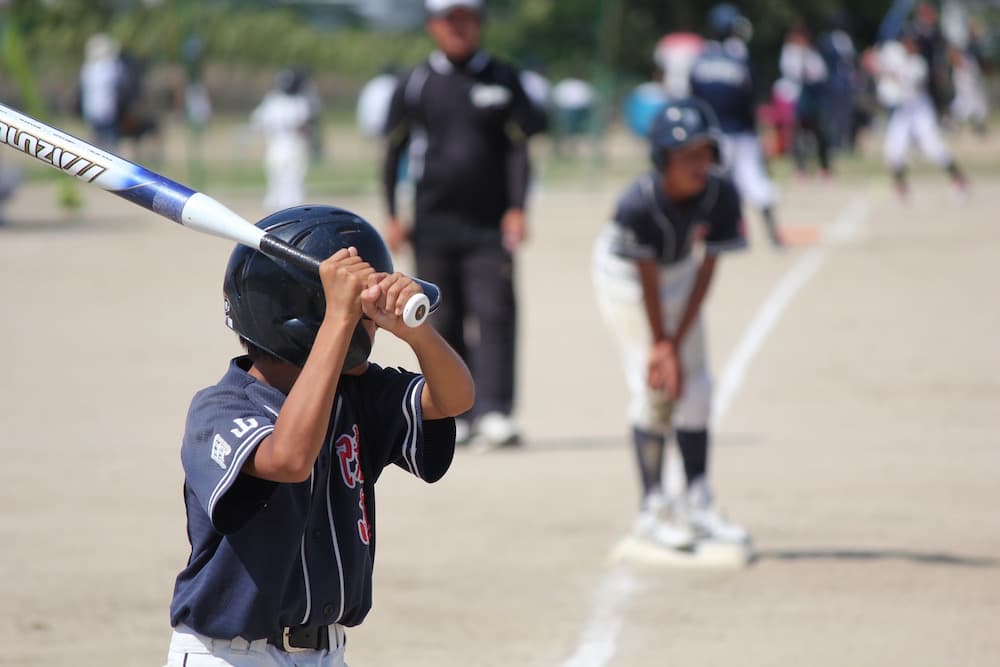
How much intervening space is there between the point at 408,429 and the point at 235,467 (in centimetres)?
46

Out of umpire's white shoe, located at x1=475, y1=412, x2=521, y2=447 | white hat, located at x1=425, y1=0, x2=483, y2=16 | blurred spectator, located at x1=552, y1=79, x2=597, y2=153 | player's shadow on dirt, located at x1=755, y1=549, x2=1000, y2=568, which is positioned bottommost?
player's shadow on dirt, located at x1=755, y1=549, x2=1000, y2=568

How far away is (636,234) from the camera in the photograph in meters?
5.79

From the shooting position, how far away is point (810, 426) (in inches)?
327

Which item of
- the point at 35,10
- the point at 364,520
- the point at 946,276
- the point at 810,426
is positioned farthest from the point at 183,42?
the point at 364,520

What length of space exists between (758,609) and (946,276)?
29.9 ft

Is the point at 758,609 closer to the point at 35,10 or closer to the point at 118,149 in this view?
the point at 118,149

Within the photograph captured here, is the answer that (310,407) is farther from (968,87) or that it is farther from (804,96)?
(968,87)

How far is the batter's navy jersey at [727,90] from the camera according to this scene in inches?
594

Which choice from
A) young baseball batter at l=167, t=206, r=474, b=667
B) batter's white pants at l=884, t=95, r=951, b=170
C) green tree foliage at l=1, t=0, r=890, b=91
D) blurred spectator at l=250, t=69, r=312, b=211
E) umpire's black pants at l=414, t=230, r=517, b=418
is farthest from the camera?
green tree foliage at l=1, t=0, r=890, b=91

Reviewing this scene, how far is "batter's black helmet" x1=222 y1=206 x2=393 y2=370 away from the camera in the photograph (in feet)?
9.70

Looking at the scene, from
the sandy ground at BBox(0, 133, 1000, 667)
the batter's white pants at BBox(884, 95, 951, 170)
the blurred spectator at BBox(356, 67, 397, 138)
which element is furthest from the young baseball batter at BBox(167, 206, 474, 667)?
the blurred spectator at BBox(356, 67, 397, 138)

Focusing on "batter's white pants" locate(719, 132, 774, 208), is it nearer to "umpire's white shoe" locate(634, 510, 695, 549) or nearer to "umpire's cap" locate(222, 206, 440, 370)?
"umpire's white shoe" locate(634, 510, 695, 549)

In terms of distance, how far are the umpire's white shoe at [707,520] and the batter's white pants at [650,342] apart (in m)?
0.27

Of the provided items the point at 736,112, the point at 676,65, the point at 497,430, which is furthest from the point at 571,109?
the point at 497,430
